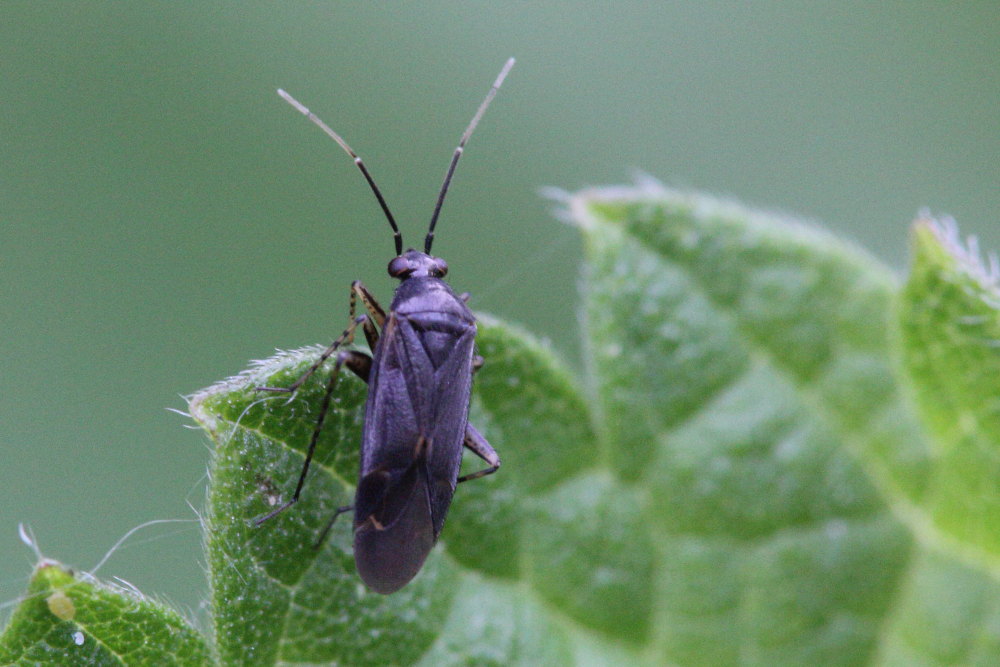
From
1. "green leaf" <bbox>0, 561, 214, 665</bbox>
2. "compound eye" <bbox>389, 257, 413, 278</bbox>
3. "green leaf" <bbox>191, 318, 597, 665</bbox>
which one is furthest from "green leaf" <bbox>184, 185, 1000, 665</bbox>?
"compound eye" <bbox>389, 257, 413, 278</bbox>

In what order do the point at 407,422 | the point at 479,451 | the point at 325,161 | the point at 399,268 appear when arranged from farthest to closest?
the point at 325,161
the point at 399,268
the point at 407,422
the point at 479,451

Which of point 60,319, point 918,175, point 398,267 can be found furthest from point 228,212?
point 918,175

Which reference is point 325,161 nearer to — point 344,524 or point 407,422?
point 407,422

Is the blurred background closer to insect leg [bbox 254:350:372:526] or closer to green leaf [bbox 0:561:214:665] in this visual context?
insect leg [bbox 254:350:372:526]

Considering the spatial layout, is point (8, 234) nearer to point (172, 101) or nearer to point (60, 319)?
point (60, 319)

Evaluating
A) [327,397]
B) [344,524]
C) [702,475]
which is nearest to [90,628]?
[344,524]

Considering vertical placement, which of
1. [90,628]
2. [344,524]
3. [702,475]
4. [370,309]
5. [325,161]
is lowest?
[90,628]
